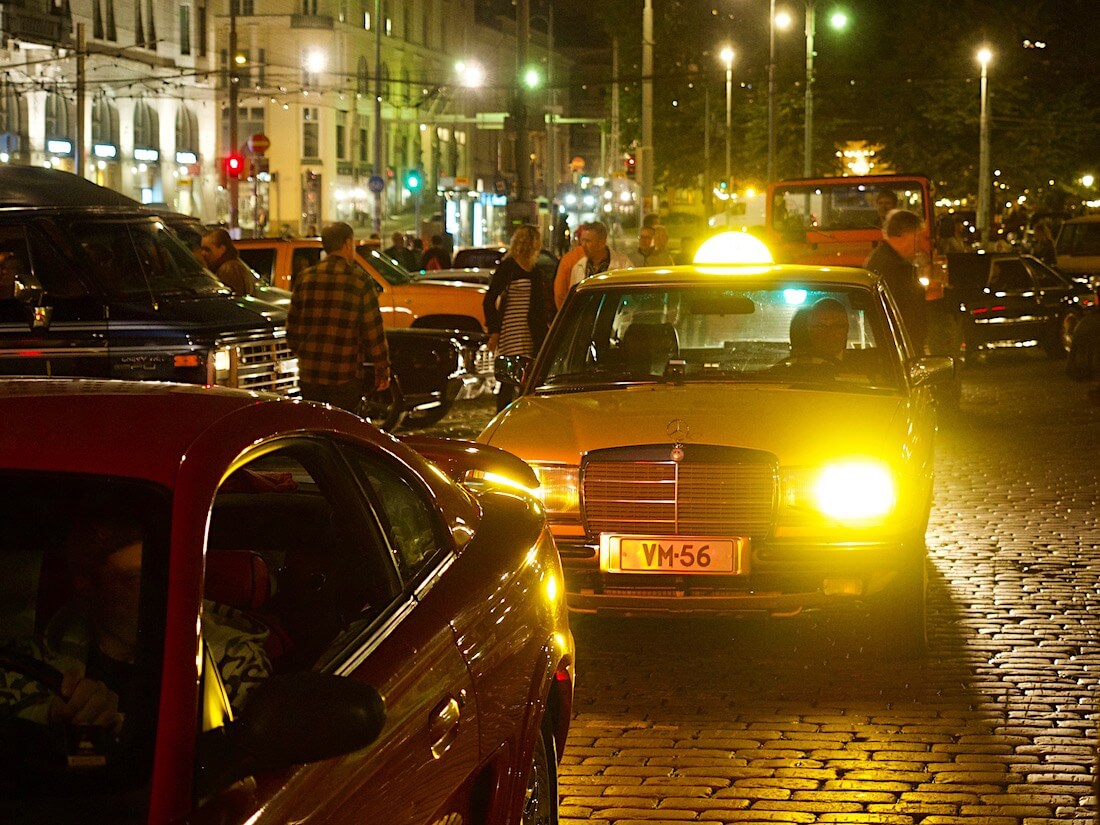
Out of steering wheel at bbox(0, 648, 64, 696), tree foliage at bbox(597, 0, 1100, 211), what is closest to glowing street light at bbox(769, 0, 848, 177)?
tree foliage at bbox(597, 0, 1100, 211)

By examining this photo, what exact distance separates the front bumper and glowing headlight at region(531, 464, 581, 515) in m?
0.15

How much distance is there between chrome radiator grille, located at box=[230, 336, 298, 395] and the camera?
14.5 m

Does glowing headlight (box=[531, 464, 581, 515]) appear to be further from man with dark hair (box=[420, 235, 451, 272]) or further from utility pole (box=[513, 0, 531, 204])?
utility pole (box=[513, 0, 531, 204])

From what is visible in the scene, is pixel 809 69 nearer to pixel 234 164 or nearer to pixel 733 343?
pixel 234 164

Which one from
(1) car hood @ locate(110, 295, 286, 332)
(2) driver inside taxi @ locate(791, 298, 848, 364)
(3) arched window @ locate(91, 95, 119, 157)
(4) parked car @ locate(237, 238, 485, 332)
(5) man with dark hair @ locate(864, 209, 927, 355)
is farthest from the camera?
(3) arched window @ locate(91, 95, 119, 157)

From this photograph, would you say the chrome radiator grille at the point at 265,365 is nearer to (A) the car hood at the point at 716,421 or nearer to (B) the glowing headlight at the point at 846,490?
(A) the car hood at the point at 716,421

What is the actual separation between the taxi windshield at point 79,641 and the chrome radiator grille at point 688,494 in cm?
460

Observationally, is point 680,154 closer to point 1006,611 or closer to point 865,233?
point 865,233

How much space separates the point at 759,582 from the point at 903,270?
633 centimetres

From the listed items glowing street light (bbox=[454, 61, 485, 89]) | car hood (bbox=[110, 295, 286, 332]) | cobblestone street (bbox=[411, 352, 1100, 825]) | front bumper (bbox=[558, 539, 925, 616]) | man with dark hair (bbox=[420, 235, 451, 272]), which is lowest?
cobblestone street (bbox=[411, 352, 1100, 825])

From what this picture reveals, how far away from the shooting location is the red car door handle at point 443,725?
368 cm

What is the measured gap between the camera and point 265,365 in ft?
49.4

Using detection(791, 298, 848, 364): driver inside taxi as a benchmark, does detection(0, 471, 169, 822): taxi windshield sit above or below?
below

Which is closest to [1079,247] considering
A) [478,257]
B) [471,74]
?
[478,257]
